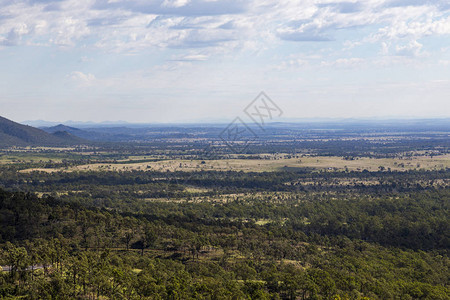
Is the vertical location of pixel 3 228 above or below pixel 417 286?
above

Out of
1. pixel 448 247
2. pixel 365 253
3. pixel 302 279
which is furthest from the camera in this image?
pixel 448 247

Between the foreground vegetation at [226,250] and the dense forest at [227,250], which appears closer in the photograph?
the foreground vegetation at [226,250]

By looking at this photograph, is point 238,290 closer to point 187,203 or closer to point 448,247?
point 448,247

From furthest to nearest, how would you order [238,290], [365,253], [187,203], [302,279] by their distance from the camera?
[187,203] < [365,253] < [302,279] < [238,290]

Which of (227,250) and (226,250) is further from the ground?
(226,250)

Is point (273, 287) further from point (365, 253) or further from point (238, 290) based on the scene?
point (365, 253)

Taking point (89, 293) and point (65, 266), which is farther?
point (65, 266)

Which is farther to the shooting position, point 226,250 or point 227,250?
point 227,250

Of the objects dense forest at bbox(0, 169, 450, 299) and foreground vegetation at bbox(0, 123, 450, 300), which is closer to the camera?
foreground vegetation at bbox(0, 123, 450, 300)

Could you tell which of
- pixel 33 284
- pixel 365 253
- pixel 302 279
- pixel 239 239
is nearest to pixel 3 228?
pixel 33 284

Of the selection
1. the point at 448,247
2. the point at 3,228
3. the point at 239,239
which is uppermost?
the point at 3,228
